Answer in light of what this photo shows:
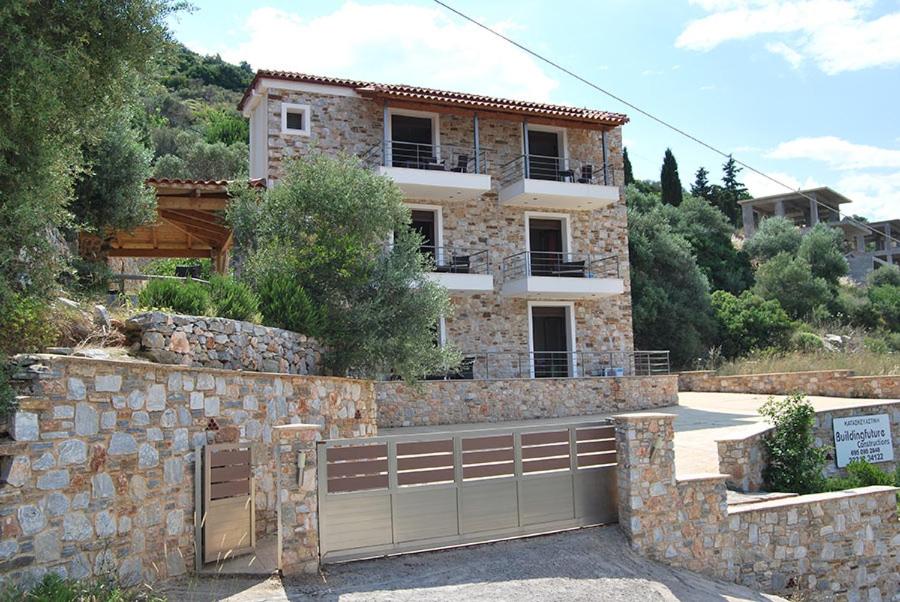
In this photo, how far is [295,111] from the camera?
18.1 metres

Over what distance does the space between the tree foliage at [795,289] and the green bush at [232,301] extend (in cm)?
2995

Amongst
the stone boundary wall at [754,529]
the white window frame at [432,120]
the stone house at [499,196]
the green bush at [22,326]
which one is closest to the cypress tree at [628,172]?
the stone house at [499,196]

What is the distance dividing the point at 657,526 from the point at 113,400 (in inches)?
241

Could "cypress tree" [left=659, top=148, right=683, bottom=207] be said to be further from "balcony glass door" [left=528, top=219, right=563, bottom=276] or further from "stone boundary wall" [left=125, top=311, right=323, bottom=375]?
"stone boundary wall" [left=125, top=311, right=323, bottom=375]

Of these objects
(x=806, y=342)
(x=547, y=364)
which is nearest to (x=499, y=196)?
(x=547, y=364)

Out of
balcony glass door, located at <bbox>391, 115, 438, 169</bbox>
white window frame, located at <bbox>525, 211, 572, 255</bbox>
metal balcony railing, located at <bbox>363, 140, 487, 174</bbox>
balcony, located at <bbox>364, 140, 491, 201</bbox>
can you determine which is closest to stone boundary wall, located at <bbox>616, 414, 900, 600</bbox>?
balcony, located at <bbox>364, 140, 491, 201</bbox>

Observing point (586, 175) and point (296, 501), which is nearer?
A: point (296, 501)

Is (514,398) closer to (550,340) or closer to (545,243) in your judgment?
(550,340)

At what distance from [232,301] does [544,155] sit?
13.7 m

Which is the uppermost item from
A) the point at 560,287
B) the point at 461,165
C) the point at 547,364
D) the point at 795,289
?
the point at 461,165

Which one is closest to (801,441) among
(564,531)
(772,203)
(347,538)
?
(564,531)

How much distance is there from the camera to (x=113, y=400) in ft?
20.5

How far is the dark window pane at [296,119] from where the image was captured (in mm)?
18047

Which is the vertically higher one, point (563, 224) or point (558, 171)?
point (558, 171)
